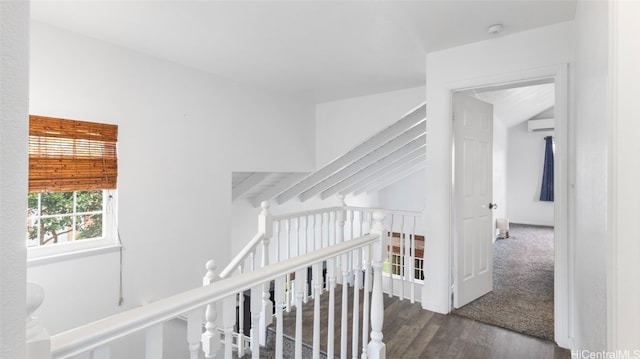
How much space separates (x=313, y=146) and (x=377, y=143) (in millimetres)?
923

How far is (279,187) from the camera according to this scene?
200 inches

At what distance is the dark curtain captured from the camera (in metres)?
6.96

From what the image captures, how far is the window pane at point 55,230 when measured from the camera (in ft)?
7.77

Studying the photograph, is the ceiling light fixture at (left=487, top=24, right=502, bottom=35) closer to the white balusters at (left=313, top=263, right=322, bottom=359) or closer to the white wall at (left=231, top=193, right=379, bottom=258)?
the white balusters at (left=313, top=263, right=322, bottom=359)

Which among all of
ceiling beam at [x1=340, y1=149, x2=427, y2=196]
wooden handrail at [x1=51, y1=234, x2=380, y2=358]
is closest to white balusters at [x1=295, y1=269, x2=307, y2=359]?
wooden handrail at [x1=51, y1=234, x2=380, y2=358]

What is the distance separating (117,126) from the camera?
2637mm

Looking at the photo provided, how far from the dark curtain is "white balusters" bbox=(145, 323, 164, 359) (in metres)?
8.27

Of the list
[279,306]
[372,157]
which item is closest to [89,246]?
[279,306]

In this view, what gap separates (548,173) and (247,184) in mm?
6688

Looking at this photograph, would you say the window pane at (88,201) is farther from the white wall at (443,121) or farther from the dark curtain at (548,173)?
the dark curtain at (548,173)

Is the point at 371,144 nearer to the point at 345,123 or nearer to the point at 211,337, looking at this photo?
the point at 345,123

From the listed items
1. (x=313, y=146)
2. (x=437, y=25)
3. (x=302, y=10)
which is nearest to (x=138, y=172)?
(x=302, y=10)

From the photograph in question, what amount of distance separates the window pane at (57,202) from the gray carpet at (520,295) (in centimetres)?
336

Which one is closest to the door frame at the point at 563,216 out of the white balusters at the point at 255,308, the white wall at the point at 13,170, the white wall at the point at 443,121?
the white wall at the point at 443,121
